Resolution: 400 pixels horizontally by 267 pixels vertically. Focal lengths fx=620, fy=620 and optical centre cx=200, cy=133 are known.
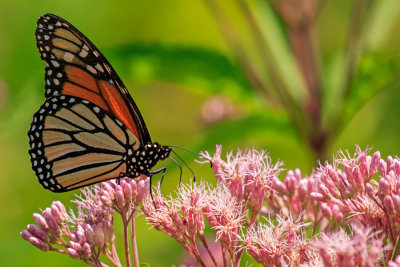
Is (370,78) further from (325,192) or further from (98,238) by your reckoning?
(98,238)

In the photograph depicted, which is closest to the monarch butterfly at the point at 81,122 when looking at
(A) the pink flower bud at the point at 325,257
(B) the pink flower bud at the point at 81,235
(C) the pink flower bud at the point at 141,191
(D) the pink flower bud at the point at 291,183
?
(C) the pink flower bud at the point at 141,191

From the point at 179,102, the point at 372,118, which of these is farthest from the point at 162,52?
the point at 179,102

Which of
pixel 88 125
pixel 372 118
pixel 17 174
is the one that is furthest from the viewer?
pixel 17 174

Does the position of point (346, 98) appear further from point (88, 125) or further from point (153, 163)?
point (88, 125)

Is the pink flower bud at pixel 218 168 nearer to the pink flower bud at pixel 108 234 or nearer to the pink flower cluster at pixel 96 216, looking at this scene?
the pink flower cluster at pixel 96 216

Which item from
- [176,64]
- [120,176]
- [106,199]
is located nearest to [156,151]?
[120,176]

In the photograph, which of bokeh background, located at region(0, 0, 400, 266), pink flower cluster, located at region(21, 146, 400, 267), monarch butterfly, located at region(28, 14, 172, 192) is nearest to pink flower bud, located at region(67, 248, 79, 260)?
pink flower cluster, located at region(21, 146, 400, 267)

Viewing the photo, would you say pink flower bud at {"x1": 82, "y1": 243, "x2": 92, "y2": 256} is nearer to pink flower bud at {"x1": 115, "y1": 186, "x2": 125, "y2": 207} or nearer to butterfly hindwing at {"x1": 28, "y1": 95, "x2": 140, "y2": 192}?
pink flower bud at {"x1": 115, "y1": 186, "x2": 125, "y2": 207}
